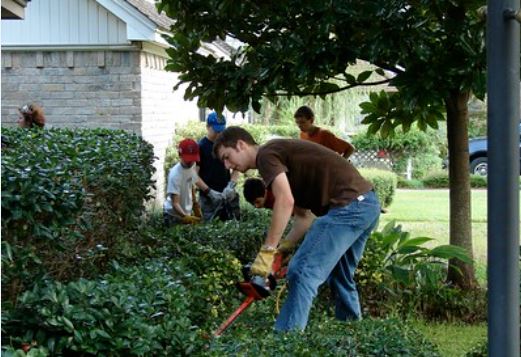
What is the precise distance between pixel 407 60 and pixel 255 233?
2.14 meters

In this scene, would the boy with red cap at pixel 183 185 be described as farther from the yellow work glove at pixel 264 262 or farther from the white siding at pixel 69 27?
the white siding at pixel 69 27

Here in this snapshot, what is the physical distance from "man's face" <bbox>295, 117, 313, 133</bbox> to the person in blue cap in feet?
2.73

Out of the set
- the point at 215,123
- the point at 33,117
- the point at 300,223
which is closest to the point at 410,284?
the point at 300,223

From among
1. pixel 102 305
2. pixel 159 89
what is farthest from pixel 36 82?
pixel 102 305

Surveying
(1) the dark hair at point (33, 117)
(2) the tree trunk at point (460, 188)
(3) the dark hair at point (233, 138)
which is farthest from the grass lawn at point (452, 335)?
(1) the dark hair at point (33, 117)

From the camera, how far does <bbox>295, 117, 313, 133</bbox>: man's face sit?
10.6 meters

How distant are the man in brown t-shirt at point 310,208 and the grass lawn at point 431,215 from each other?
17.2 ft

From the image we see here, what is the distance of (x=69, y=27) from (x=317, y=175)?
7.76 metres

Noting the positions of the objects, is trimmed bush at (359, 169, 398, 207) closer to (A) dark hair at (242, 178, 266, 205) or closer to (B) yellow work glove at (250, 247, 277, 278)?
(A) dark hair at (242, 178, 266, 205)

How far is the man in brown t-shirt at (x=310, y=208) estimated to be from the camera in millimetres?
6008

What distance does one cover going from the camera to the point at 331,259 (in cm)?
620

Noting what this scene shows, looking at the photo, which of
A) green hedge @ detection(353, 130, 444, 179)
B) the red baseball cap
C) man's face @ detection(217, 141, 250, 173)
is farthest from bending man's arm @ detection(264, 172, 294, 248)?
green hedge @ detection(353, 130, 444, 179)

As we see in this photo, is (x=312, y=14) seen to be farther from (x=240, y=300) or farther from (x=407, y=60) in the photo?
(x=240, y=300)

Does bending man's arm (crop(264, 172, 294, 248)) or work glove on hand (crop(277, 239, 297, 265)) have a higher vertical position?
bending man's arm (crop(264, 172, 294, 248))
